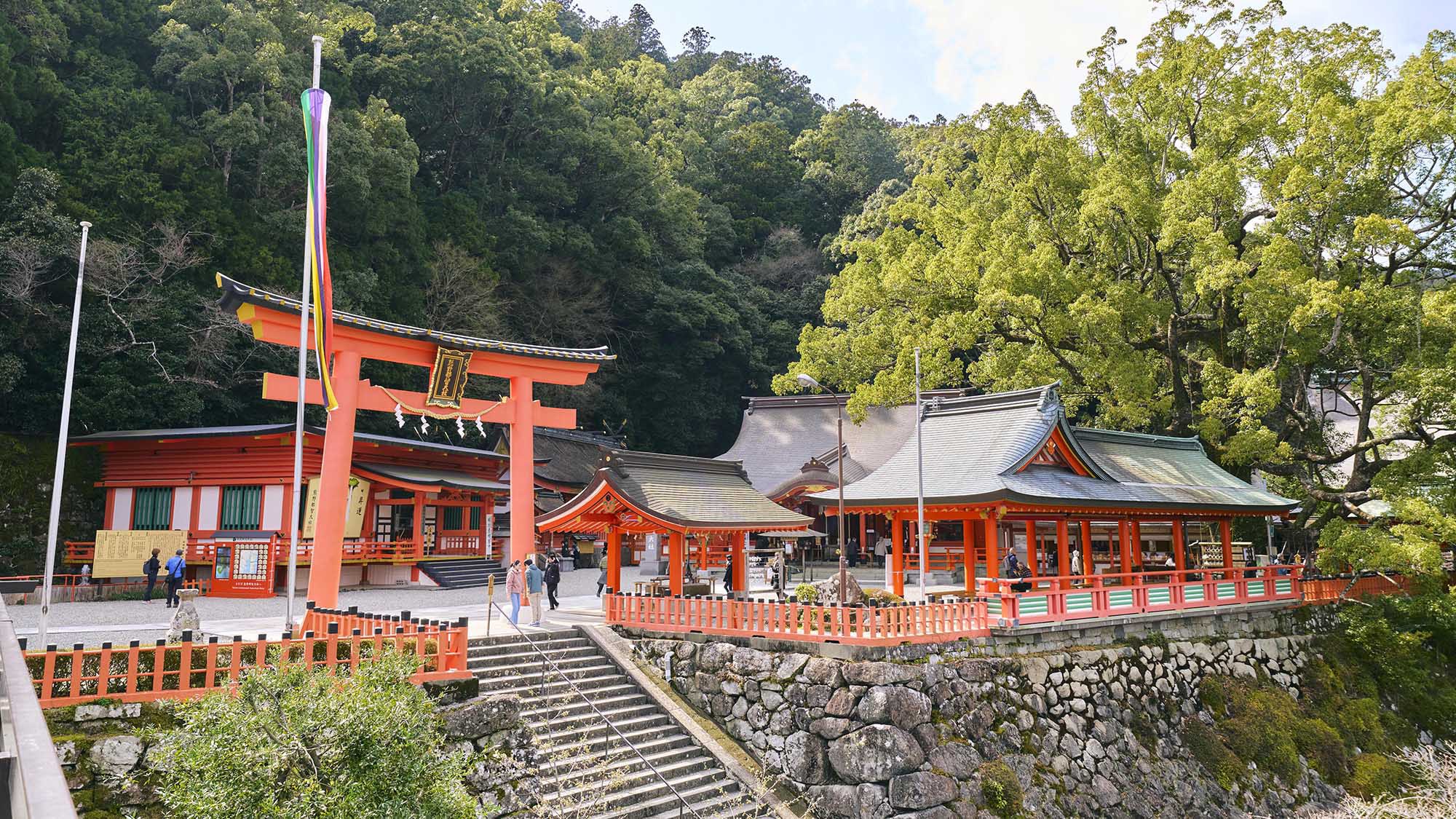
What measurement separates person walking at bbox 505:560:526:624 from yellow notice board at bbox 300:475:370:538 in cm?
1126

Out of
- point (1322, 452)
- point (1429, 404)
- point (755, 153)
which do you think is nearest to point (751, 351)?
point (755, 153)

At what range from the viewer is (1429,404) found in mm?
22078

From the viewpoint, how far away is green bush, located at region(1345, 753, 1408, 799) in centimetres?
1758

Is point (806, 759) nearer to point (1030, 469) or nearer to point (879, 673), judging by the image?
point (879, 673)

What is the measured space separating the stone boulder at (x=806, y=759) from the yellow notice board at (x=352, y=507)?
1672cm

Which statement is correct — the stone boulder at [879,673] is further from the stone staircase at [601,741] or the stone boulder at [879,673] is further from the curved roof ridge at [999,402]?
the curved roof ridge at [999,402]

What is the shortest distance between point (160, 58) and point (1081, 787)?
36698mm

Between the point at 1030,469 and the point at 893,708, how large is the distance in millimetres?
8077

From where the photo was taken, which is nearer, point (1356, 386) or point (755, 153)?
point (1356, 386)

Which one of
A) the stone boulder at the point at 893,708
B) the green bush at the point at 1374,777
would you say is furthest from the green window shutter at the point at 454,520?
the green bush at the point at 1374,777

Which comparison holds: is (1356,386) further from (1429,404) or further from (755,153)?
(755,153)

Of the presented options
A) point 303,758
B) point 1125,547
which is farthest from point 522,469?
point 1125,547

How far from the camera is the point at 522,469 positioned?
64.4 feet

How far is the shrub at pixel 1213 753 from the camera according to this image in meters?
16.4
